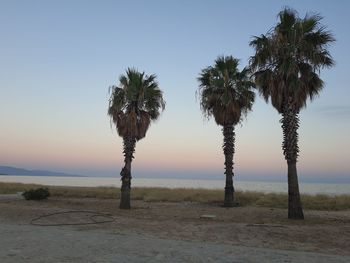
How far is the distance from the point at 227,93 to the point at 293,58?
8009mm

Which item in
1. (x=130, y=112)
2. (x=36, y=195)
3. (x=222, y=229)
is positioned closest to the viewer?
(x=222, y=229)

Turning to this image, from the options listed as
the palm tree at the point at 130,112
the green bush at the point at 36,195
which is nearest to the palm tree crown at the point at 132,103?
the palm tree at the point at 130,112

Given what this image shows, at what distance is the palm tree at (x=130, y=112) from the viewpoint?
2664 centimetres

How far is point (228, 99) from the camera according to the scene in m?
28.9

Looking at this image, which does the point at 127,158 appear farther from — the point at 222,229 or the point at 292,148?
the point at 222,229

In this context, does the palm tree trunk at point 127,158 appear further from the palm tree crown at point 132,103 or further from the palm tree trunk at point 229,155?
the palm tree trunk at point 229,155

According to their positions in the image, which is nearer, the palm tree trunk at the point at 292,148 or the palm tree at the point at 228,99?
the palm tree trunk at the point at 292,148

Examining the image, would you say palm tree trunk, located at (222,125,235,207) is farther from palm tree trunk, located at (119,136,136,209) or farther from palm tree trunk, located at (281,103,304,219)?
palm tree trunk, located at (281,103,304,219)

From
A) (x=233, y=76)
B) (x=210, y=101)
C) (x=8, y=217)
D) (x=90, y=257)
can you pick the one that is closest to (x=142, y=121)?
(x=210, y=101)

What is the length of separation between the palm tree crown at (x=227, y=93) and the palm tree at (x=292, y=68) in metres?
7.02

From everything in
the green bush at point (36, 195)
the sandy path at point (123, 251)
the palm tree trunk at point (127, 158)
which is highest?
the palm tree trunk at point (127, 158)

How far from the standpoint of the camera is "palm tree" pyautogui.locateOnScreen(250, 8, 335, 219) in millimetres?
21250

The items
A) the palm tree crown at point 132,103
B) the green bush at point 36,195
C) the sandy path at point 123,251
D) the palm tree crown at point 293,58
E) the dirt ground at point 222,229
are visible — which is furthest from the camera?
the green bush at point 36,195

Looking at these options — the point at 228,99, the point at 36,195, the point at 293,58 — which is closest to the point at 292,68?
the point at 293,58
